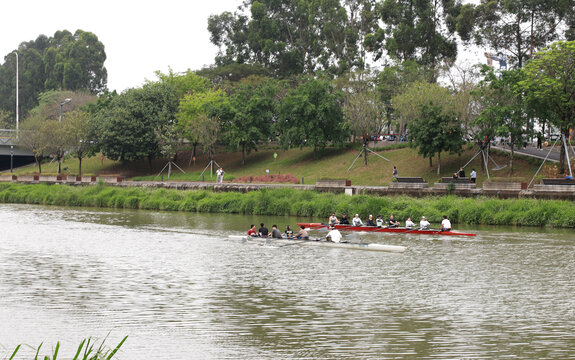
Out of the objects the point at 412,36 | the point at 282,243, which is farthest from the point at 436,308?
the point at 412,36

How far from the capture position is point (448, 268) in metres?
28.1

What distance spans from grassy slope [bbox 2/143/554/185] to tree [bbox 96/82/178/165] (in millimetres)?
3787

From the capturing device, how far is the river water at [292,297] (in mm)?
16781

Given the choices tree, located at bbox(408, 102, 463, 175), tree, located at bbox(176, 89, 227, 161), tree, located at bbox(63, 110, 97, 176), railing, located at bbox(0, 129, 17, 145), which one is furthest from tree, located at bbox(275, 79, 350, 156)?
railing, located at bbox(0, 129, 17, 145)

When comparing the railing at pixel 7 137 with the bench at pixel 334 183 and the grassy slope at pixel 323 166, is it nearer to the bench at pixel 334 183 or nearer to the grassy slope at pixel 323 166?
the grassy slope at pixel 323 166

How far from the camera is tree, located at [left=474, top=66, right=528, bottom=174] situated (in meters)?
55.1

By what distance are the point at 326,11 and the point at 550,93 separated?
169 feet

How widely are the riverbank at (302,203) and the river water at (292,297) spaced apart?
12.2 ft

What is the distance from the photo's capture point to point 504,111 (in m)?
54.6

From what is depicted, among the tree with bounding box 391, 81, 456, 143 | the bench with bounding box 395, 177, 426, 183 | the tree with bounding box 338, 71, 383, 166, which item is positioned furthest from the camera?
the tree with bounding box 338, 71, 383, 166

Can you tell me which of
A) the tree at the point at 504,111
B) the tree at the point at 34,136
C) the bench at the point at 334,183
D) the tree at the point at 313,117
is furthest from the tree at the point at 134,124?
the tree at the point at 504,111

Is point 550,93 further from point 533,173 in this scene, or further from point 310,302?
point 310,302

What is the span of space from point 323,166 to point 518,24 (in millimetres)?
26931

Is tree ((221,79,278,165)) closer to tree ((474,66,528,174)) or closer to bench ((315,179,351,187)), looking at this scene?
bench ((315,179,351,187))
